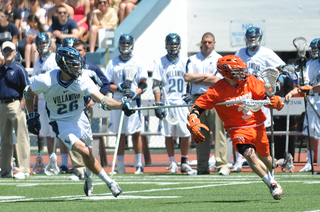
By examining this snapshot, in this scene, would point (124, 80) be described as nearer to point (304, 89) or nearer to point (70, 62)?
point (304, 89)

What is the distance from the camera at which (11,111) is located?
33.5 ft

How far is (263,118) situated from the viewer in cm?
702

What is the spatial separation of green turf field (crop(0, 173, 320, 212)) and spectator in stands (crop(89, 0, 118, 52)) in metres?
7.00

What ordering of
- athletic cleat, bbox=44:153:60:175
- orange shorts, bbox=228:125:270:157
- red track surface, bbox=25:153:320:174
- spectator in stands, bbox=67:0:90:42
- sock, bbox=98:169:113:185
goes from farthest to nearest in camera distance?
spectator in stands, bbox=67:0:90:42
red track surface, bbox=25:153:320:174
athletic cleat, bbox=44:153:60:175
sock, bbox=98:169:113:185
orange shorts, bbox=228:125:270:157

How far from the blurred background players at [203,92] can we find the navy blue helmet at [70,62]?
131 inches

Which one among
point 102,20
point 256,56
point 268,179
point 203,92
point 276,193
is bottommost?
point 276,193

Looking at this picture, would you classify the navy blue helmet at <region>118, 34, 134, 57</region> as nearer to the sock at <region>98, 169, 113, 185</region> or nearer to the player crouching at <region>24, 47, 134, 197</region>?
the player crouching at <region>24, 47, 134, 197</region>

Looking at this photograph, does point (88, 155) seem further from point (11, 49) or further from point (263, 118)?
point (11, 49)

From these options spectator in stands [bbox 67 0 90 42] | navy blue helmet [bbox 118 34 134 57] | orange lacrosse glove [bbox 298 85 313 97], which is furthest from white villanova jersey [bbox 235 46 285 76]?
spectator in stands [bbox 67 0 90 42]

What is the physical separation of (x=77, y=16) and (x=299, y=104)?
6.78m

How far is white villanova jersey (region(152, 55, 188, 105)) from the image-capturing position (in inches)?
426

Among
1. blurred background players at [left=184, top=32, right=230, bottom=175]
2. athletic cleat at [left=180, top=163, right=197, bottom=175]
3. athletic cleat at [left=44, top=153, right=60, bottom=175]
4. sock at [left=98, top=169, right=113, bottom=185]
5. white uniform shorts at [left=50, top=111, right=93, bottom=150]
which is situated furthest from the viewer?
athletic cleat at [left=44, top=153, right=60, bottom=175]

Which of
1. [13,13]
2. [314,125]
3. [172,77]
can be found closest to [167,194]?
[172,77]

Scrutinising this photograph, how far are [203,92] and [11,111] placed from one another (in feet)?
10.5
